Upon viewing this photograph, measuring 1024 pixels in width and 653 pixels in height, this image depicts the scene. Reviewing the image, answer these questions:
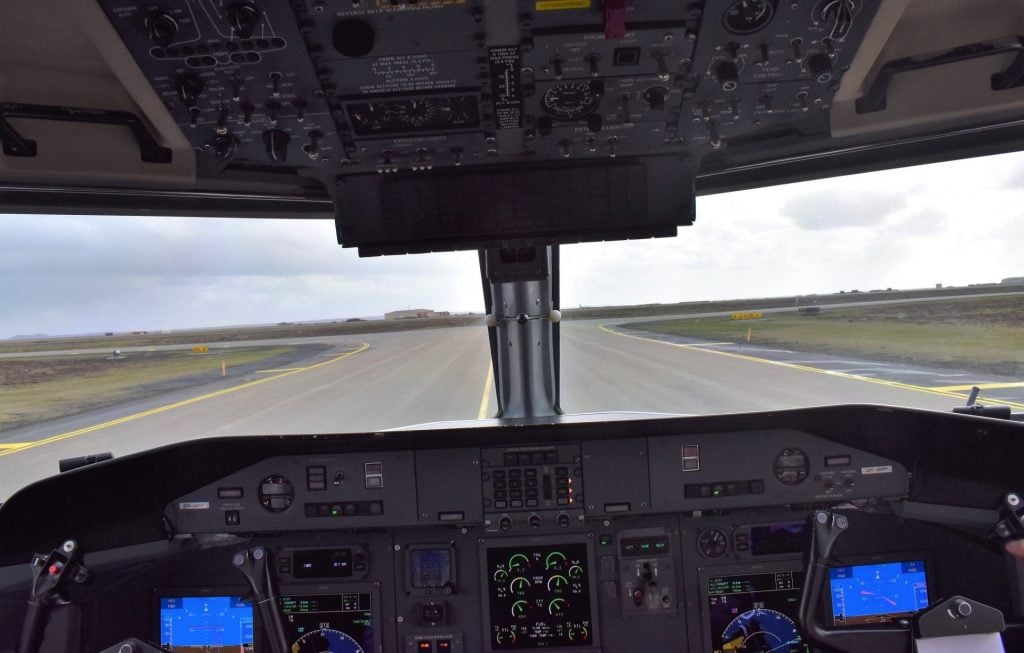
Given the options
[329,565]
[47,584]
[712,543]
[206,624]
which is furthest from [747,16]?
[206,624]

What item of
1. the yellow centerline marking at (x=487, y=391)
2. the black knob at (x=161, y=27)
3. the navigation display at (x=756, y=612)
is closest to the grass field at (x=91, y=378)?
the yellow centerline marking at (x=487, y=391)

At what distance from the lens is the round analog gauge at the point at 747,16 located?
1378 millimetres

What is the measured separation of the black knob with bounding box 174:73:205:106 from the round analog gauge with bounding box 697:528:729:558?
2272mm

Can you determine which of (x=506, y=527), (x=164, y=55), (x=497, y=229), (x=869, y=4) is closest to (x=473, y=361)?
(x=506, y=527)

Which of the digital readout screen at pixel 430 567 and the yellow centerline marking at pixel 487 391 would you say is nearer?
the digital readout screen at pixel 430 567

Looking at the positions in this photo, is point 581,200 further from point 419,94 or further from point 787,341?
point 787,341

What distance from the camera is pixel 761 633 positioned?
235 centimetres

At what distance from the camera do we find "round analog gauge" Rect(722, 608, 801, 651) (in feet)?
7.68

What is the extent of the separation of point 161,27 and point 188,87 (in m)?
0.21

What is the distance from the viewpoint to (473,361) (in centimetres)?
344

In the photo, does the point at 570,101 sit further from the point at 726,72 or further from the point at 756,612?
the point at 756,612

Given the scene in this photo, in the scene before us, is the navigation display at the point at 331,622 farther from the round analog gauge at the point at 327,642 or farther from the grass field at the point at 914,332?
the grass field at the point at 914,332

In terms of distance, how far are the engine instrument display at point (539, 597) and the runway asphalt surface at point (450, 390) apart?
37.4 inches

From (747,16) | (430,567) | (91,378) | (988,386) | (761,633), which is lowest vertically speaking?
(761,633)
